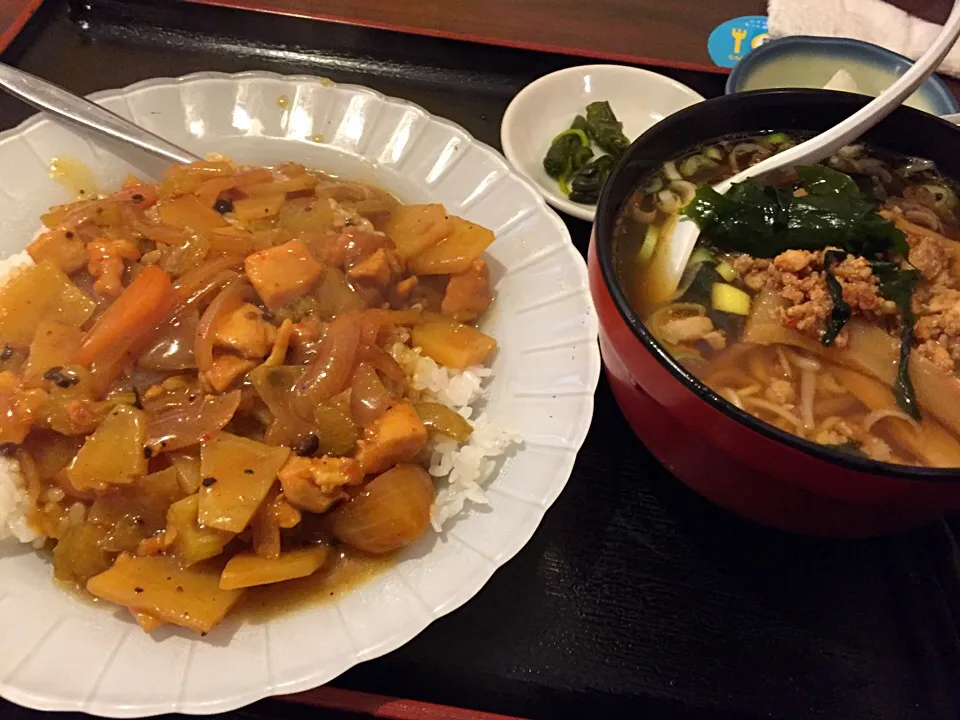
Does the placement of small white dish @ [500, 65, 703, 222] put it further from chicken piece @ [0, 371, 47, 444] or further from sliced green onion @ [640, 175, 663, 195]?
chicken piece @ [0, 371, 47, 444]

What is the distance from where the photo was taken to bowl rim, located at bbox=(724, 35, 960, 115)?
2489 mm

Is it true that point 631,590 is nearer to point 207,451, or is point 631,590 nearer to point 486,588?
point 486,588

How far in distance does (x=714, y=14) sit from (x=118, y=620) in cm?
321

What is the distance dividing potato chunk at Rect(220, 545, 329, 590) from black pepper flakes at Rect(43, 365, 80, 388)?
21.0 inches

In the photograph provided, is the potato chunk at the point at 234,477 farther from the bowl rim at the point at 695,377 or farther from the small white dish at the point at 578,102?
the small white dish at the point at 578,102

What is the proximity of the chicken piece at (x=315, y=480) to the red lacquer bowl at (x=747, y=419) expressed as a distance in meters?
0.64

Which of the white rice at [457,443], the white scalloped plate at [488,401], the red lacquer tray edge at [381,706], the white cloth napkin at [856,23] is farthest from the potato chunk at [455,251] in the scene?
the white cloth napkin at [856,23]

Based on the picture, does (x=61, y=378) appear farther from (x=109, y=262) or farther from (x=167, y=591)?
(x=167, y=591)

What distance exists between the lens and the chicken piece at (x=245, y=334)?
1.67 metres

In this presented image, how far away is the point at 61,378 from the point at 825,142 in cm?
187

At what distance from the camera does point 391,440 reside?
5.12 feet

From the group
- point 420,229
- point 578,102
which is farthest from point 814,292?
point 578,102

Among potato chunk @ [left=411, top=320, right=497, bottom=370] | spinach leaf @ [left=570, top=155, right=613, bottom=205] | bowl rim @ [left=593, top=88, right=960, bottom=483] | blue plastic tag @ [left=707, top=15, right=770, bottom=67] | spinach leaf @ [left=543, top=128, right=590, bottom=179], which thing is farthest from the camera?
blue plastic tag @ [left=707, top=15, right=770, bottom=67]

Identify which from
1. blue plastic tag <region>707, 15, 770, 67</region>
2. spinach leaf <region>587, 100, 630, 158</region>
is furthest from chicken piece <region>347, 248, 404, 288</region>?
blue plastic tag <region>707, 15, 770, 67</region>
